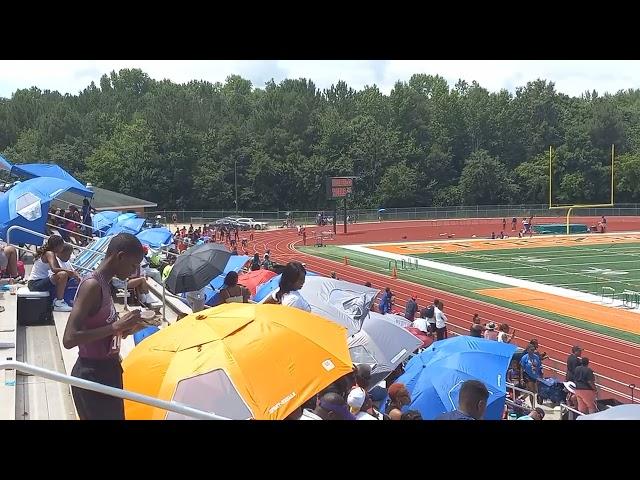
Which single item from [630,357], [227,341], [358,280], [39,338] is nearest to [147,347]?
[227,341]

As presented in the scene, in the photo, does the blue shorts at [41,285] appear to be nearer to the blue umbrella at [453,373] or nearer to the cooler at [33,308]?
the cooler at [33,308]

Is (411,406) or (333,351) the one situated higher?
(333,351)

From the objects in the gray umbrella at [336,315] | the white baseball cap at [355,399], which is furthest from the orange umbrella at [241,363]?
the gray umbrella at [336,315]

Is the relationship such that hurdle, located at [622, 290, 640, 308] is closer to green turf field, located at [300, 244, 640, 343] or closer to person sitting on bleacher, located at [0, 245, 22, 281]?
green turf field, located at [300, 244, 640, 343]

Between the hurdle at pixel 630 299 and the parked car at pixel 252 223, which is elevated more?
the parked car at pixel 252 223

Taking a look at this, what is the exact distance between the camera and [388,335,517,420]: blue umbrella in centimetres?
792

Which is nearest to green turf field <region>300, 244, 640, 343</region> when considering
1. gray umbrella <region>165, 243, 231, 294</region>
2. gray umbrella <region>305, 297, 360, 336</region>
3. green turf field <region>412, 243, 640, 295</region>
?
green turf field <region>412, 243, 640, 295</region>

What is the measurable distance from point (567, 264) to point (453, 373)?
30630 mm

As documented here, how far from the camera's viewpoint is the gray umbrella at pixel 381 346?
9.05 metres

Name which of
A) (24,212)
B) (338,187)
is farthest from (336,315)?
(338,187)

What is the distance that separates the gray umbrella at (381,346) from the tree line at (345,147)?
2563 inches
